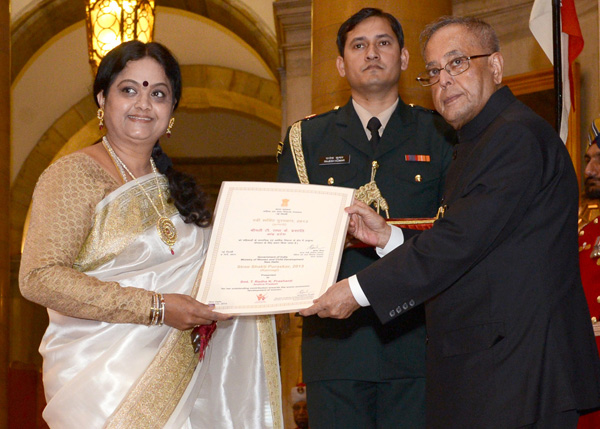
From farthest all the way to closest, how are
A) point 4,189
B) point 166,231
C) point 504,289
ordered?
point 4,189
point 166,231
point 504,289

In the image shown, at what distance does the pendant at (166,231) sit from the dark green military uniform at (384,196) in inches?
25.9

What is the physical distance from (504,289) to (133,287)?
1.24 m

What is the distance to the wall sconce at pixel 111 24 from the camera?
20.8ft

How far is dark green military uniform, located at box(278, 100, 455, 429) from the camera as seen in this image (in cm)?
353

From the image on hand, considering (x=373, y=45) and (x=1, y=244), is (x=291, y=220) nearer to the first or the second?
(x=373, y=45)

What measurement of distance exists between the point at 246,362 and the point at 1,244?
3.73 meters

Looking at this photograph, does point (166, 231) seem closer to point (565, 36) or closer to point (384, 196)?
point (384, 196)

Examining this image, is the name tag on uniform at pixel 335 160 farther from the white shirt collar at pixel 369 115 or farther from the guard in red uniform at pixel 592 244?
the guard in red uniform at pixel 592 244

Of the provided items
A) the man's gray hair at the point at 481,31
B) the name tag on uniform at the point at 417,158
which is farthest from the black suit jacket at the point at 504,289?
the name tag on uniform at the point at 417,158

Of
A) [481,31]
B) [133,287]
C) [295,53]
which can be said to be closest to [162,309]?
[133,287]

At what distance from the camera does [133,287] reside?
3158 mm

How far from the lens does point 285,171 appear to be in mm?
3873

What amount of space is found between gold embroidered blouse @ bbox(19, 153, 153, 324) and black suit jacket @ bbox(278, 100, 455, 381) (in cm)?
83

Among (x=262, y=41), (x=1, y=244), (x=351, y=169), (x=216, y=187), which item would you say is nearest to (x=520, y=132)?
(x=351, y=169)
